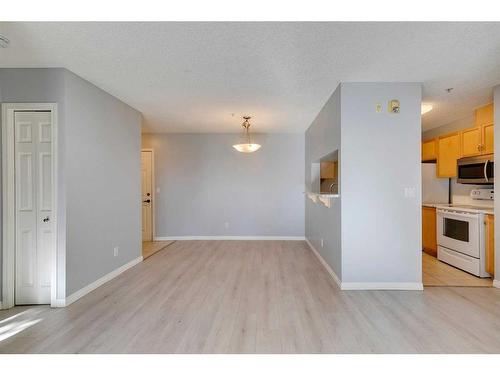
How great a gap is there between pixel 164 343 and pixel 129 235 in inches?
94.7

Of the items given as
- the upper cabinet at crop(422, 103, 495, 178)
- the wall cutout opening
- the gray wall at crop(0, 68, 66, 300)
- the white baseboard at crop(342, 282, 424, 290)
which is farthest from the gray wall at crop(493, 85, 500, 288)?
the gray wall at crop(0, 68, 66, 300)

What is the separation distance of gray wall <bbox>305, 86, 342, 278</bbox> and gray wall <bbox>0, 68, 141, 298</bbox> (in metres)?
2.96

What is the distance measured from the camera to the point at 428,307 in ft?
8.97

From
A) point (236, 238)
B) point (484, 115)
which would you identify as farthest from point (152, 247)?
point (484, 115)

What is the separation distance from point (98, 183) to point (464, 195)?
19.0 feet

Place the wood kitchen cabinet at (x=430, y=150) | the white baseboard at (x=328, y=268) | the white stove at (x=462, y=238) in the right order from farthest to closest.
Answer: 1. the wood kitchen cabinet at (x=430, y=150)
2. the white stove at (x=462, y=238)
3. the white baseboard at (x=328, y=268)

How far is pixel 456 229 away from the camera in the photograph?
4.02m

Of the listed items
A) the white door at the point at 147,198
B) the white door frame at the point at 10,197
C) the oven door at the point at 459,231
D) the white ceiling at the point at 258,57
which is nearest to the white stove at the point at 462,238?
the oven door at the point at 459,231

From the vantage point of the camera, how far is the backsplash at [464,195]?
4413 mm

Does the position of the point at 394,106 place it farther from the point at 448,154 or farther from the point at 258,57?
the point at 448,154

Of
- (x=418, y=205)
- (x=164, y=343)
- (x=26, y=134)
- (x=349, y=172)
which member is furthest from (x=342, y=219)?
(x=26, y=134)

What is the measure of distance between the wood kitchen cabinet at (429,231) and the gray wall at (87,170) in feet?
16.2

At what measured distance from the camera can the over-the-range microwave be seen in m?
3.86

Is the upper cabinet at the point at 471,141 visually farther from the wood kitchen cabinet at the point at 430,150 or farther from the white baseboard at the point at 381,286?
the white baseboard at the point at 381,286
